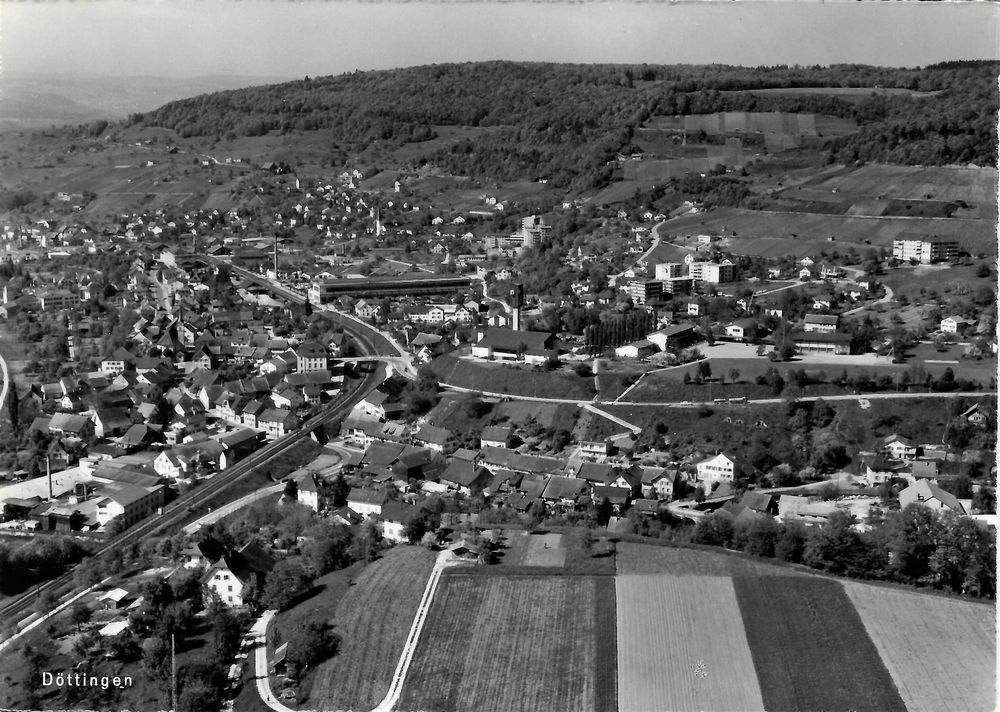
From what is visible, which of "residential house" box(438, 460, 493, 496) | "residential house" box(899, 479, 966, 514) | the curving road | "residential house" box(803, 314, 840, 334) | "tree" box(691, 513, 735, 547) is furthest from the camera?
"residential house" box(803, 314, 840, 334)

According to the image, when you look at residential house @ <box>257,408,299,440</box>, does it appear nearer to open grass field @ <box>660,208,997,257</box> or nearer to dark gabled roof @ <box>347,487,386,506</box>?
dark gabled roof @ <box>347,487,386,506</box>

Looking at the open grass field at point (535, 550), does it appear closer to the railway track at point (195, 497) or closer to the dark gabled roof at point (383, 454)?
the dark gabled roof at point (383, 454)

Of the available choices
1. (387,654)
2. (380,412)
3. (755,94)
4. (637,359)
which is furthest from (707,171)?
(387,654)

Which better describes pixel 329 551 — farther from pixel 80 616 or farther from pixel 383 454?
pixel 383 454

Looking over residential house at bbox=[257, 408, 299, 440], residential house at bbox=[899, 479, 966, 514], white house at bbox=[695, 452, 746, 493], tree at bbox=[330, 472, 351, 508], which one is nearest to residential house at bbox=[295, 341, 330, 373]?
residential house at bbox=[257, 408, 299, 440]

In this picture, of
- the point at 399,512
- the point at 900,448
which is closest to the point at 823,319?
the point at 900,448

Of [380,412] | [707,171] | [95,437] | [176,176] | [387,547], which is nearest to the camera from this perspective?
[387,547]

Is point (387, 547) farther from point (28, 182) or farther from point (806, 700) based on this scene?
point (28, 182)
